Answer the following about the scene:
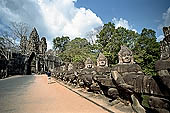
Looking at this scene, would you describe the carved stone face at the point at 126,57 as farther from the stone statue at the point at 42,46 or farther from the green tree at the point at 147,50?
the stone statue at the point at 42,46

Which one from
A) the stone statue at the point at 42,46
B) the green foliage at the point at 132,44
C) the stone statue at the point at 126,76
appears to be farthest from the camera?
the stone statue at the point at 42,46

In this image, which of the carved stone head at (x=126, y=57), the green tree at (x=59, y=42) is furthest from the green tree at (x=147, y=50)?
the green tree at (x=59, y=42)

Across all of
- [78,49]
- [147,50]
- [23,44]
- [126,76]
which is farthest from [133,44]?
[23,44]

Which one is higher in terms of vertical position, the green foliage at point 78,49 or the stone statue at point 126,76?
the green foliage at point 78,49

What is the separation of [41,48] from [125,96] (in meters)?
49.3

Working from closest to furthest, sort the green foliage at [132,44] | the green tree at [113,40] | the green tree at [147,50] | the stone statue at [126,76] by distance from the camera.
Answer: the stone statue at [126,76], the green tree at [147,50], the green foliage at [132,44], the green tree at [113,40]

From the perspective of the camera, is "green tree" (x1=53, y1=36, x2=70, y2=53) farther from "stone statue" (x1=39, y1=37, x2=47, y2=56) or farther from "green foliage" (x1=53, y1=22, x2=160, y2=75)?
"green foliage" (x1=53, y1=22, x2=160, y2=75)

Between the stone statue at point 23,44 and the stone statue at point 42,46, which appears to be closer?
the stone statue at point 23,44

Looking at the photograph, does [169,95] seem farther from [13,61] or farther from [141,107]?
[13,61]

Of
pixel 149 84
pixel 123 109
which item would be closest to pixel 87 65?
pixel 123 109

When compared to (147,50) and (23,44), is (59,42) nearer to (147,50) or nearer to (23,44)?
(23,44)

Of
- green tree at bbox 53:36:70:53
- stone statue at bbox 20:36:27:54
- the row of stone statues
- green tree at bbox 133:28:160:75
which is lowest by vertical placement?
the row of stone statues

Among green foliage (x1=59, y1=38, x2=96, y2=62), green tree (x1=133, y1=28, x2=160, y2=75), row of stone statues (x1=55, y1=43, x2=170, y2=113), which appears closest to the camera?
row of stone statues (x1=55, y1=43, x2=170, y2=113)

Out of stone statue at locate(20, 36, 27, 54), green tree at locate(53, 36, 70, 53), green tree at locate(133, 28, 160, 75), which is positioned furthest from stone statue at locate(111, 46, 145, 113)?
green tree at locate(53, 36, 70, 53)
